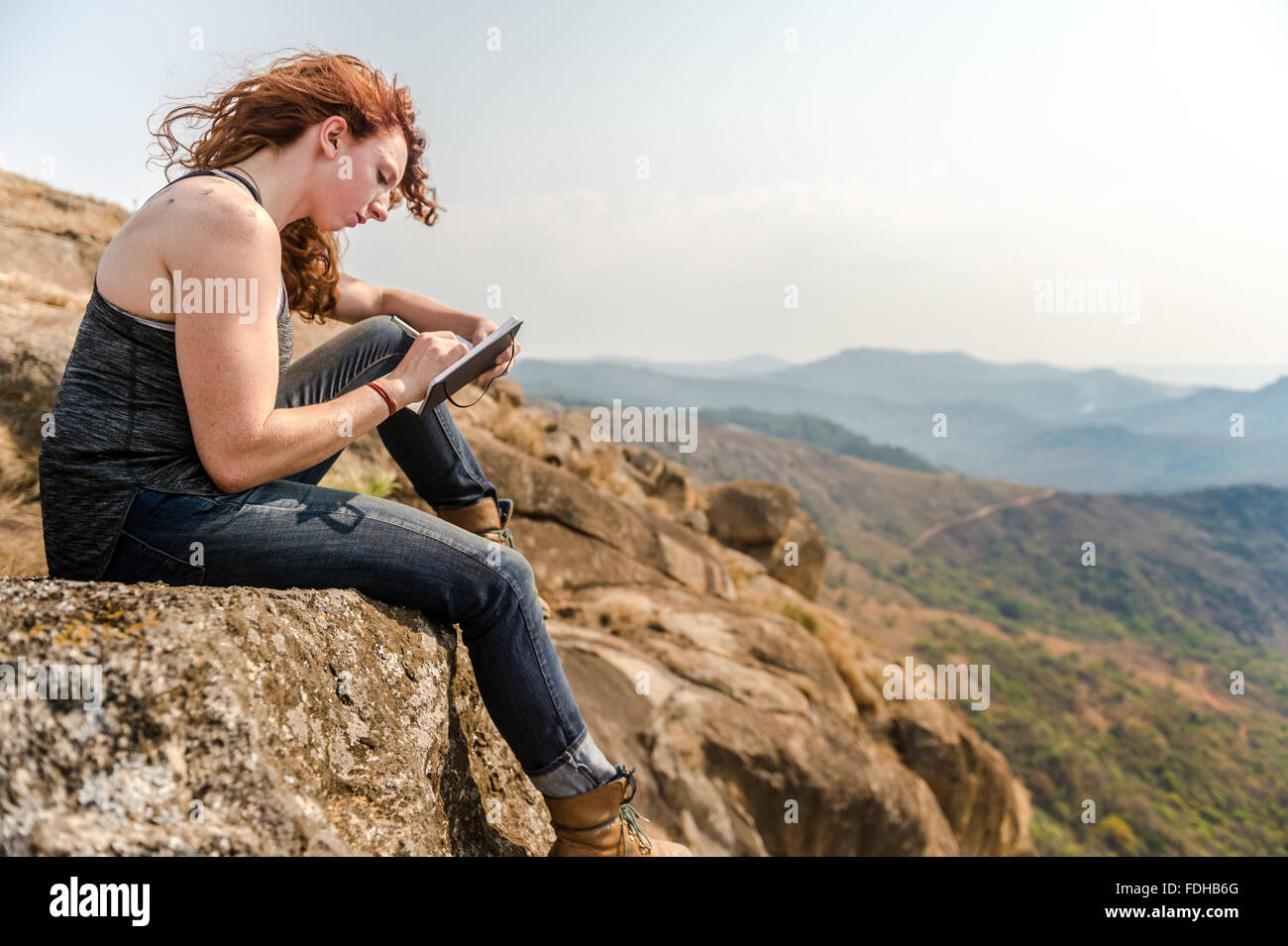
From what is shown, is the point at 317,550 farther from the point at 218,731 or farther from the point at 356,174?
the point at 356,174

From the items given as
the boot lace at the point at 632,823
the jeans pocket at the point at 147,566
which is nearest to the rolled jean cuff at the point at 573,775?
the boot lace at the point at 632,823

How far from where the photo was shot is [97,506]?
1.92m

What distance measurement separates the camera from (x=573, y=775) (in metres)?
2.24

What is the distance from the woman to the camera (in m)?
1.84

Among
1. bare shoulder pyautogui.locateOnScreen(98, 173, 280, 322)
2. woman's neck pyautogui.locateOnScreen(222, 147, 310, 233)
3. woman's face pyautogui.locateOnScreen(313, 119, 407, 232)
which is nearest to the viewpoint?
bare shoulder pyautogui.locateOnScreen(98, 173, 280, 322)

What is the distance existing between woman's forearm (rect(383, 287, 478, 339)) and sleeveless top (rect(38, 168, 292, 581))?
1161 mm

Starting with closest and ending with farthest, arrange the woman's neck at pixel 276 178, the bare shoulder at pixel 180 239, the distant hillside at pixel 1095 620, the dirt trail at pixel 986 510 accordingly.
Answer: the bare shoulder at pixel 180 239 < the woman's neck at pixel 276 178 < the distant hillside at pixel 1095 620 < the dirt trail at pixel 986 510

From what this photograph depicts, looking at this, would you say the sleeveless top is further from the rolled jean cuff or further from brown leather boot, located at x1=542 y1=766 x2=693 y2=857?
brown leather boot, located at x1=542 y1=766 x2=693 y2=857

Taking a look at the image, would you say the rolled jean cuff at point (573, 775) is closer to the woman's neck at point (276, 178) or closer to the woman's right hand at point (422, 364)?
the woman's right hand at point (422, 364)

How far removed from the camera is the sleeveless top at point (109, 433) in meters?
1.90

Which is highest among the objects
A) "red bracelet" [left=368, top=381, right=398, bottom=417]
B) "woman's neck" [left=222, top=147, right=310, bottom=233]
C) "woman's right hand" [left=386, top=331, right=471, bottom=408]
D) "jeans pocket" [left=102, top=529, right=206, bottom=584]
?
"woman's neck" [left=222, top=147, right=310, bottom=233]

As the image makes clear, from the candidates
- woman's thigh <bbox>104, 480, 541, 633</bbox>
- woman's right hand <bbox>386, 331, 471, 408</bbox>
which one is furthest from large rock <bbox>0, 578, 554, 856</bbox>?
woman's right hand <bbox>386, 331, 471, 408</bbox>
